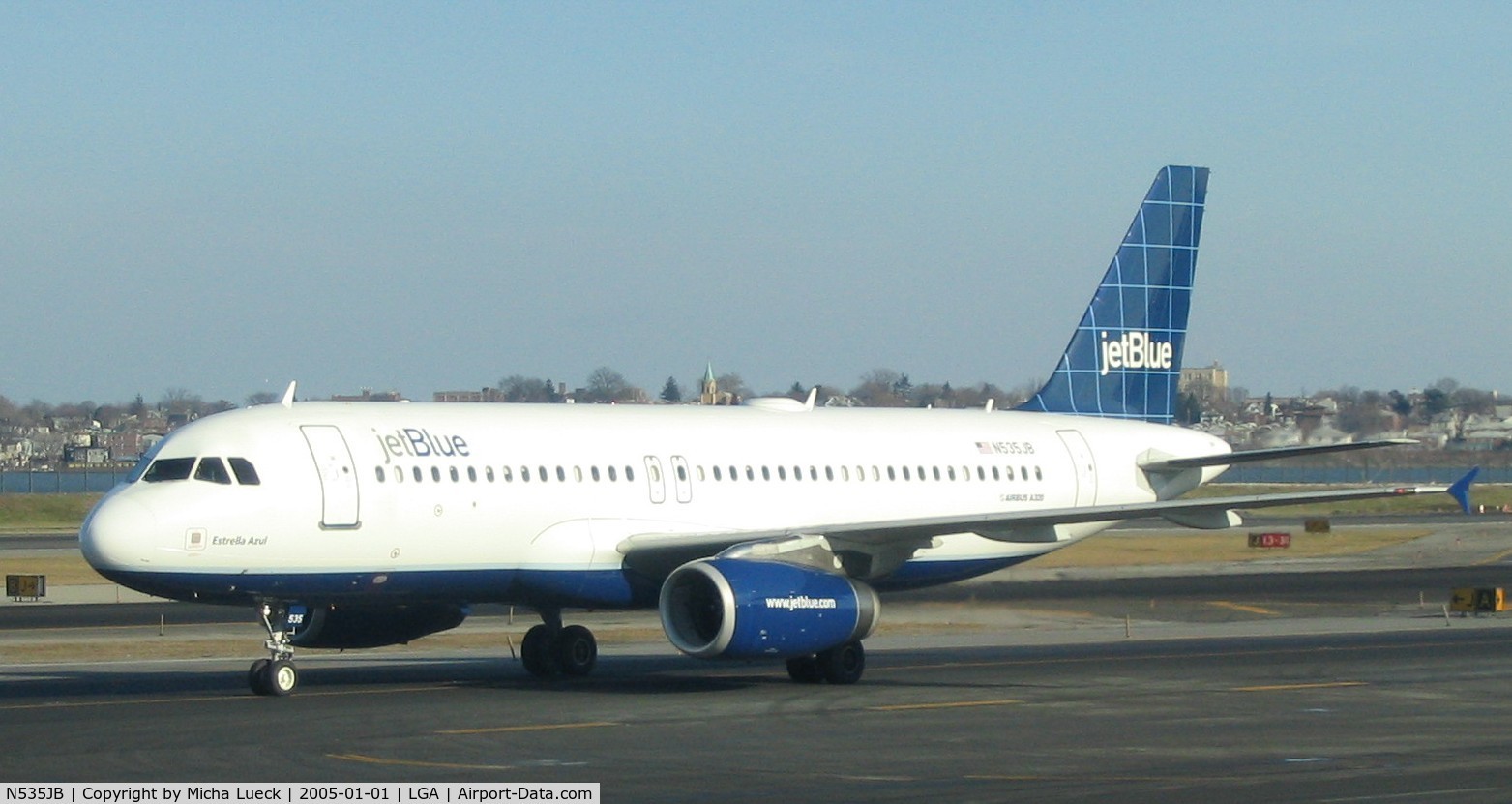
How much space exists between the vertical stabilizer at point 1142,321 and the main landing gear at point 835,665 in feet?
35.7

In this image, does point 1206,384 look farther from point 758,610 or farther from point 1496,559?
point 758,610

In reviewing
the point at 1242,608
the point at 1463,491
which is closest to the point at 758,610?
the point at 1463,491

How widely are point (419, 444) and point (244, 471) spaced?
2.57 meters

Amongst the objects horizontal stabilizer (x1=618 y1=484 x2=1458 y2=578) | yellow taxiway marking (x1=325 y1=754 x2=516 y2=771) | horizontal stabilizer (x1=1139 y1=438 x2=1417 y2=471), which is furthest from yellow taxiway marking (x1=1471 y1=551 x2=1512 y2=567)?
yellow taxiway marking (x1=325 y1=754 x2=516 y2=771)

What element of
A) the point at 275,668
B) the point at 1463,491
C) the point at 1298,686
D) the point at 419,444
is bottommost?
the point at 1298,686

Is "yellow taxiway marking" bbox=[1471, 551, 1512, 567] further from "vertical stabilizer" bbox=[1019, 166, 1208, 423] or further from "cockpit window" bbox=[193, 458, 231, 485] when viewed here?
"cockpit window" bbox=[193, 458, 231, 485]

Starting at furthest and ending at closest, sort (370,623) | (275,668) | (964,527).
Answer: (370,623)
(964,527)
(275,668)

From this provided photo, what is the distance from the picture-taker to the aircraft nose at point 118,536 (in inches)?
959

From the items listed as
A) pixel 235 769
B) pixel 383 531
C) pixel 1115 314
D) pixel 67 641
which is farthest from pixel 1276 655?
pixel 67 641

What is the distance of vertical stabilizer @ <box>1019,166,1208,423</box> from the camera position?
38.1 metres

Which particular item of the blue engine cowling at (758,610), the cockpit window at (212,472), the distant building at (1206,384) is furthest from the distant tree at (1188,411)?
the cockpit window at (212,472)

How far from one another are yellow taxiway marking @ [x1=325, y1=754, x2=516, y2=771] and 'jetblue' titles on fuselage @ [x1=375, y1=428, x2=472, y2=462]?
815 centimetres

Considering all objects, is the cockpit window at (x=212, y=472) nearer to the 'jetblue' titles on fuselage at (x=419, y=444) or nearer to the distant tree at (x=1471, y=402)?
the 'jetblue' titles on fuselage at (x=419, y=444)

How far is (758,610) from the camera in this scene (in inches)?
1024
